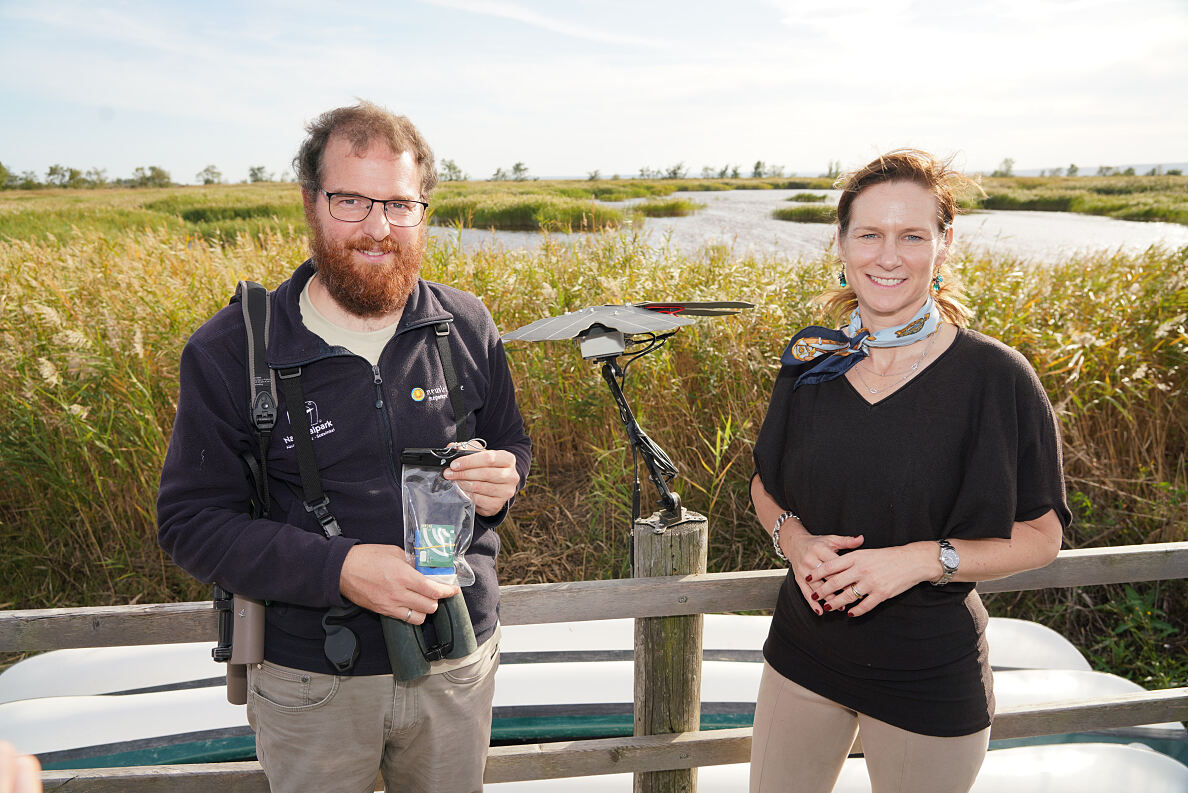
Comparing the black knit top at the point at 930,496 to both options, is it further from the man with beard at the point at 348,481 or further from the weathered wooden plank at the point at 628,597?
the man with beard at the point at 348,481

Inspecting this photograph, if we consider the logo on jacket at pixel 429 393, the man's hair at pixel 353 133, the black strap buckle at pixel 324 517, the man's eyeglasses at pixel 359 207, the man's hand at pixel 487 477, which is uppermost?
the man's hair at pixel 353 133

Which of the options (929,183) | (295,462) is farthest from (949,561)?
(295,462)

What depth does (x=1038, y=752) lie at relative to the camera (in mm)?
2656

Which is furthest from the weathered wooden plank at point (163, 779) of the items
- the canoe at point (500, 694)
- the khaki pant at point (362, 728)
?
the canoe at point (500, 694)

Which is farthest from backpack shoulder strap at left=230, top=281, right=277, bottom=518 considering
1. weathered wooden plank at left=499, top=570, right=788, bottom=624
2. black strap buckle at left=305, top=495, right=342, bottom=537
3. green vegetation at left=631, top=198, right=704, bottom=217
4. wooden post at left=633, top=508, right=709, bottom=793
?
green vegetation at left=631, top=198, right=704, bottom=217

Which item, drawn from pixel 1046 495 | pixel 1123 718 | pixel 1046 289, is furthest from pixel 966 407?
pixel 1046 289

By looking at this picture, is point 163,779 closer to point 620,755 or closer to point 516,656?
point 620,755

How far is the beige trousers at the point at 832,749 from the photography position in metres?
1.59

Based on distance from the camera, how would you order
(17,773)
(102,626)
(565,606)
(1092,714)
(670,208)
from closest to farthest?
1. (17,773)
2. (102,626)
3. (565,606)
4. (1092,714)
5. (670,208)

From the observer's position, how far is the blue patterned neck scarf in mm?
1670

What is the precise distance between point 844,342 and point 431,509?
1.08m

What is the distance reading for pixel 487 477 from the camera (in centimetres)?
157

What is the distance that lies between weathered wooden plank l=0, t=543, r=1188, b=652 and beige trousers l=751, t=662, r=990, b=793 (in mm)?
386

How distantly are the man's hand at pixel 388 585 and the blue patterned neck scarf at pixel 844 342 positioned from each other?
1021 millimetres
